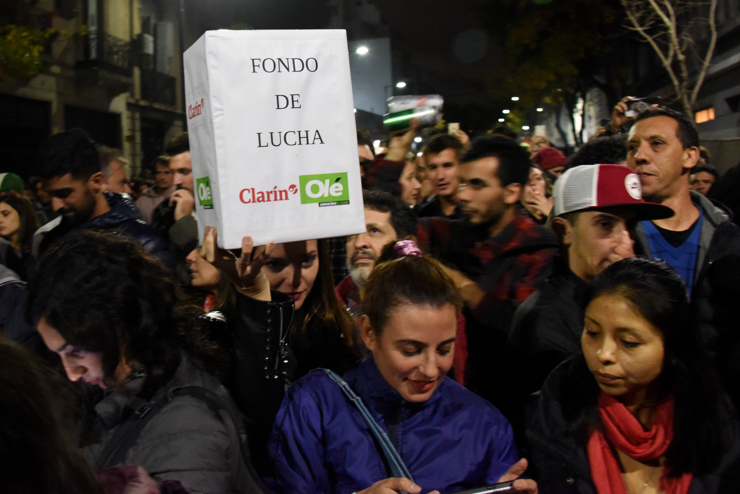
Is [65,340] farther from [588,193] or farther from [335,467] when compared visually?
[588,193]

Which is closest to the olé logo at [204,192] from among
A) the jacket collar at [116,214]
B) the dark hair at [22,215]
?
the jacket collar at [116,214]

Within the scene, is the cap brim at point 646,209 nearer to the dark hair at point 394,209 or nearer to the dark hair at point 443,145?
the dark hair at point 394,209

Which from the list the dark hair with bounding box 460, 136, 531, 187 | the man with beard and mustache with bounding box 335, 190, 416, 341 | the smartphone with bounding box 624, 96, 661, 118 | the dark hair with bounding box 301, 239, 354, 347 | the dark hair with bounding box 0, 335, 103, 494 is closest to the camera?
the dark hair with bounding box 0, 335, 103, 494

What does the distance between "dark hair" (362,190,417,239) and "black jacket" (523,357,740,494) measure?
1.44 meters

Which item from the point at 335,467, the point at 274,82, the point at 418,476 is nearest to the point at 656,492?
the point at 418,476

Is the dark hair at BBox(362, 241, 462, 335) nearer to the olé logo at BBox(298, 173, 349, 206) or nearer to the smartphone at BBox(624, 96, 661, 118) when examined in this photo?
the olé logo at BBox(298, 173, 349, 206)

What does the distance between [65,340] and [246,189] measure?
27.1 inches

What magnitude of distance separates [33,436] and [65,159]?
328 cm

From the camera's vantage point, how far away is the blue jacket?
2.02 metres

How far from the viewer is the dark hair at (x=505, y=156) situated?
3.65m

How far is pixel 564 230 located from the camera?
289 centimetres

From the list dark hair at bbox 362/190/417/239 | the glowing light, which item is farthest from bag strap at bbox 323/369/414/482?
the glowing light

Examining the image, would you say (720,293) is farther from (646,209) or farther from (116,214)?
(116,214)

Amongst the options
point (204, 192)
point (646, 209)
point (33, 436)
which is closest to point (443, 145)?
point (646, 209)
